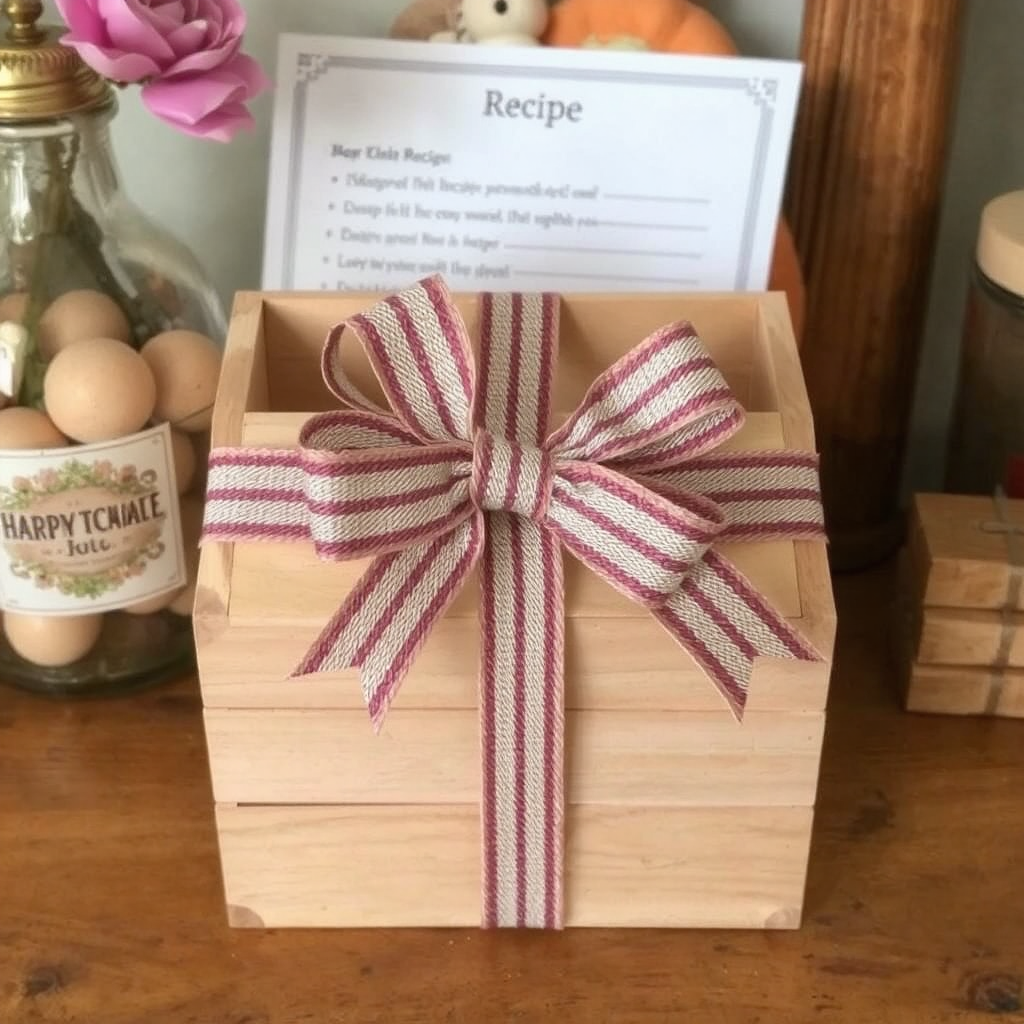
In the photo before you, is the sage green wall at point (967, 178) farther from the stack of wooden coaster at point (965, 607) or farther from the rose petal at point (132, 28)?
the rose petal at point (132, 28)

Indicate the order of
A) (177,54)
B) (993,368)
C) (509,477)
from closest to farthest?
(509,477) < (177,54) < (993,368)

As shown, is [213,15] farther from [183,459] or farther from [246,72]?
[183,459]

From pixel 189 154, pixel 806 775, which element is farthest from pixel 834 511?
pixel 189 154

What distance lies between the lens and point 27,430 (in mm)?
580

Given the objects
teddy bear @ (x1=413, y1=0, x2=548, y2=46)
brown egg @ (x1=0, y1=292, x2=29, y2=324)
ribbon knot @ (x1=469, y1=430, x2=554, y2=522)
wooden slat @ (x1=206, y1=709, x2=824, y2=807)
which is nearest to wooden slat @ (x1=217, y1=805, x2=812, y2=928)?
wooden slat @ (x1=206, y1=709, x2=824, y2=807)

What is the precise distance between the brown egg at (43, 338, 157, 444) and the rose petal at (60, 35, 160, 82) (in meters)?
0.10

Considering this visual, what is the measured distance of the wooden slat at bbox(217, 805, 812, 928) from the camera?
1.69ft

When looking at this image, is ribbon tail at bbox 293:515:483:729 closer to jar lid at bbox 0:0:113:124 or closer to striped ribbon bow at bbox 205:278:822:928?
striped ribbon bow at bbox 205:278:822:928

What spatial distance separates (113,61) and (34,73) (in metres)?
0.04

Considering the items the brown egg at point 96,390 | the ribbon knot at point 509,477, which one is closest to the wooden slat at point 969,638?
the ribbon knot at point 509,477

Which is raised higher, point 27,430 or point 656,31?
point 656,31

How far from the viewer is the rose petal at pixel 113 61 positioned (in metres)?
0.54

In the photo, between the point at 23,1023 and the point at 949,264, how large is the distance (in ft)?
1.88

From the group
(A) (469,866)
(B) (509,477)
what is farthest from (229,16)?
(A) (469,866)
